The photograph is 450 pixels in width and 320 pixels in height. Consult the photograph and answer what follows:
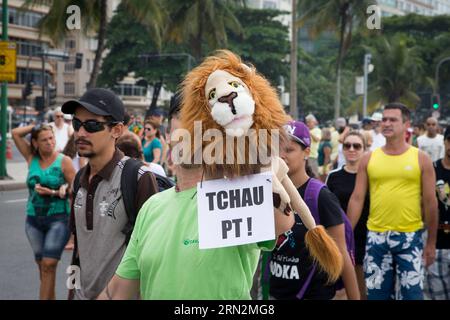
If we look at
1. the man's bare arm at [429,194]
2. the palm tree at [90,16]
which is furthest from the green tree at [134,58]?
the man's bare arm at [429,194]

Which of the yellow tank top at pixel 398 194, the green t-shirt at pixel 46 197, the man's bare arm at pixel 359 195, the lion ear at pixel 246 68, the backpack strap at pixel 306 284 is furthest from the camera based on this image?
the green t-shirt at pixel 46 197

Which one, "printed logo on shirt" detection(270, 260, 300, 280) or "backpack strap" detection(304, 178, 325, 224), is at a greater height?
"backpack strap" detection(304, 178, 325, 224)

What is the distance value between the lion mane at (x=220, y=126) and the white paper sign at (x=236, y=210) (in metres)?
0.04

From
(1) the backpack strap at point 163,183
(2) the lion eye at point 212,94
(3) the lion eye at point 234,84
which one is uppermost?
(3) the lion eye at point 234,84

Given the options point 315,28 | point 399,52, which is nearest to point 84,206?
point 315,28

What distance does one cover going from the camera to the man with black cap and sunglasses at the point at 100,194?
3.46 metres

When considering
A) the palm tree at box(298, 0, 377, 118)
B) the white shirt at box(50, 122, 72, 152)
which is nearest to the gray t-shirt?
the white shirt at box(50, 122, 72, 152)

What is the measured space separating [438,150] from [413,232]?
701cm

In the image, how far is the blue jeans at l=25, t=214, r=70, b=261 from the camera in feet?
19.0

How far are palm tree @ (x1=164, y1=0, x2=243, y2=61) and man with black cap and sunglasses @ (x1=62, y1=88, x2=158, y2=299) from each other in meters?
29.9

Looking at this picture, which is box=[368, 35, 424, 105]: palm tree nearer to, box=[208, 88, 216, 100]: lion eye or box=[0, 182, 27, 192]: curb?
box=[0, 182, 27, 192]: curb

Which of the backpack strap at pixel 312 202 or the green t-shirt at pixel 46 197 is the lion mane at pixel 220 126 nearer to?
the backpack strap at pixel 312 202

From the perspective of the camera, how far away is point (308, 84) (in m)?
66.3

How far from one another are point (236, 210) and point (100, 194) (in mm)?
1406
